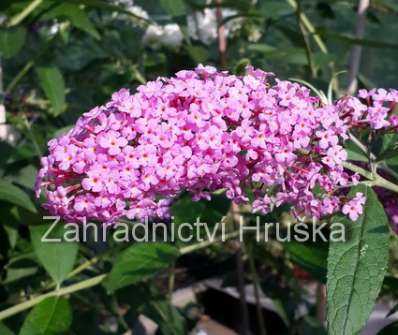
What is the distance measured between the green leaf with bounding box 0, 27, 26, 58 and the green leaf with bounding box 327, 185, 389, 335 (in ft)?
3.24

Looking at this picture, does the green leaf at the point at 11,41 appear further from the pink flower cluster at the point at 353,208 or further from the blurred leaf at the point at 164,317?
the pink flower cluster at the point at 353,208

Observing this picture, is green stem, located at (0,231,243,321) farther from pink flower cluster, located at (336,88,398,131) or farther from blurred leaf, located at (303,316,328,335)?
pink flower cluster, located at (336,88,398,131)

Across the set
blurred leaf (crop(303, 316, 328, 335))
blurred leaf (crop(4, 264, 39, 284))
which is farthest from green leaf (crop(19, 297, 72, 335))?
blurred leaf (crop(303, 316, 328, 335))

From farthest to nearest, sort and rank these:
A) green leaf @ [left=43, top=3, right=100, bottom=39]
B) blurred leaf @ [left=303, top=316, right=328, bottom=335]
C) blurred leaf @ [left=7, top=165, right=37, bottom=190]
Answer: blurred leaf @ [left=303, top=316, right=328, bottom=335] → blurred leaf @ [left=7, top=165, right=37, bottom=190] → green leaf @ [left=43, top=3, right=100, bottom=39]

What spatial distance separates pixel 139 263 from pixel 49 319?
0.20 meters

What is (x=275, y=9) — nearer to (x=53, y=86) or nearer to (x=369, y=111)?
(x=53, y=86)

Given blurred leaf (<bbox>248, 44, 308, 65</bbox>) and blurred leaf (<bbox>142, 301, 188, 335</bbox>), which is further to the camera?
blurred leaf (<bbox>248, 44, 308, 65</bbox>)

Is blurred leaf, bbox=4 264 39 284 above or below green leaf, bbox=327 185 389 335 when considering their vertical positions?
below

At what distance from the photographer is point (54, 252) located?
1476 millimetres

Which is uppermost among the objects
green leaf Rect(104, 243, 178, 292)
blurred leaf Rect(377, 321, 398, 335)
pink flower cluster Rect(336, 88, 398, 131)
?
pink flower cluster Rect(336, 88, 398, 131)

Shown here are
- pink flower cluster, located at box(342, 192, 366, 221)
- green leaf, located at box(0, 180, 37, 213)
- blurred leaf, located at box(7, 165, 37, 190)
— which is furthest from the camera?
blurred leaf, located at box(7, 165, 37, 190)

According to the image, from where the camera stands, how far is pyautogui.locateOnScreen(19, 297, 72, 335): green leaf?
1.33m

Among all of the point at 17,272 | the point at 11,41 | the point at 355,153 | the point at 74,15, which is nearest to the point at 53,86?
the point at 11,41

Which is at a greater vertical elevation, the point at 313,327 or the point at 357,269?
the point at 357,269
